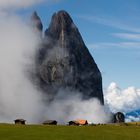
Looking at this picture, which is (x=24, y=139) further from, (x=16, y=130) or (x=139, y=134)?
(x=139, y=134)

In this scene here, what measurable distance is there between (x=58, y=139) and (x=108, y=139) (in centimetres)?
1209

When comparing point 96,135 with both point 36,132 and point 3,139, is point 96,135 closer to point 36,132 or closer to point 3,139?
point 36,132

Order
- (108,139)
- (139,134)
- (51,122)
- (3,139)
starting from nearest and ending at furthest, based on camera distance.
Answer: (3,139)
(108,139)
(139,134)
(51,122)

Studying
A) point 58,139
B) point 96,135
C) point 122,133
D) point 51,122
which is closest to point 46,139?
point 58,139

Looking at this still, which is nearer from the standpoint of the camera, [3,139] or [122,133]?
[3,139]

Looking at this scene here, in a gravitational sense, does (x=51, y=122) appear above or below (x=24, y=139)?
above

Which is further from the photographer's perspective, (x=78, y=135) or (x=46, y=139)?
(x=78, y=135)

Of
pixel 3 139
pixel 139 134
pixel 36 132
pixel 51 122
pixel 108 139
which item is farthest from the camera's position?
pixel 51 122

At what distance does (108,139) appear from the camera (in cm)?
9850

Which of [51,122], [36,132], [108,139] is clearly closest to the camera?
[108,139]

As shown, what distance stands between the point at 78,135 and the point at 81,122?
6252cm

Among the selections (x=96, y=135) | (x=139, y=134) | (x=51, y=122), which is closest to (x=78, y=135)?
(x=96, y=135)

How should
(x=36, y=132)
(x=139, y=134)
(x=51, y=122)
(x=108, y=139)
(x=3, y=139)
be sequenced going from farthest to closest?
(x=51, y=122)
(x=139, y=134)
(x=36, y=132)
(x=108, y=139)
(x=3, y=139)

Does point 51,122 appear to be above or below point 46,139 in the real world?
above
